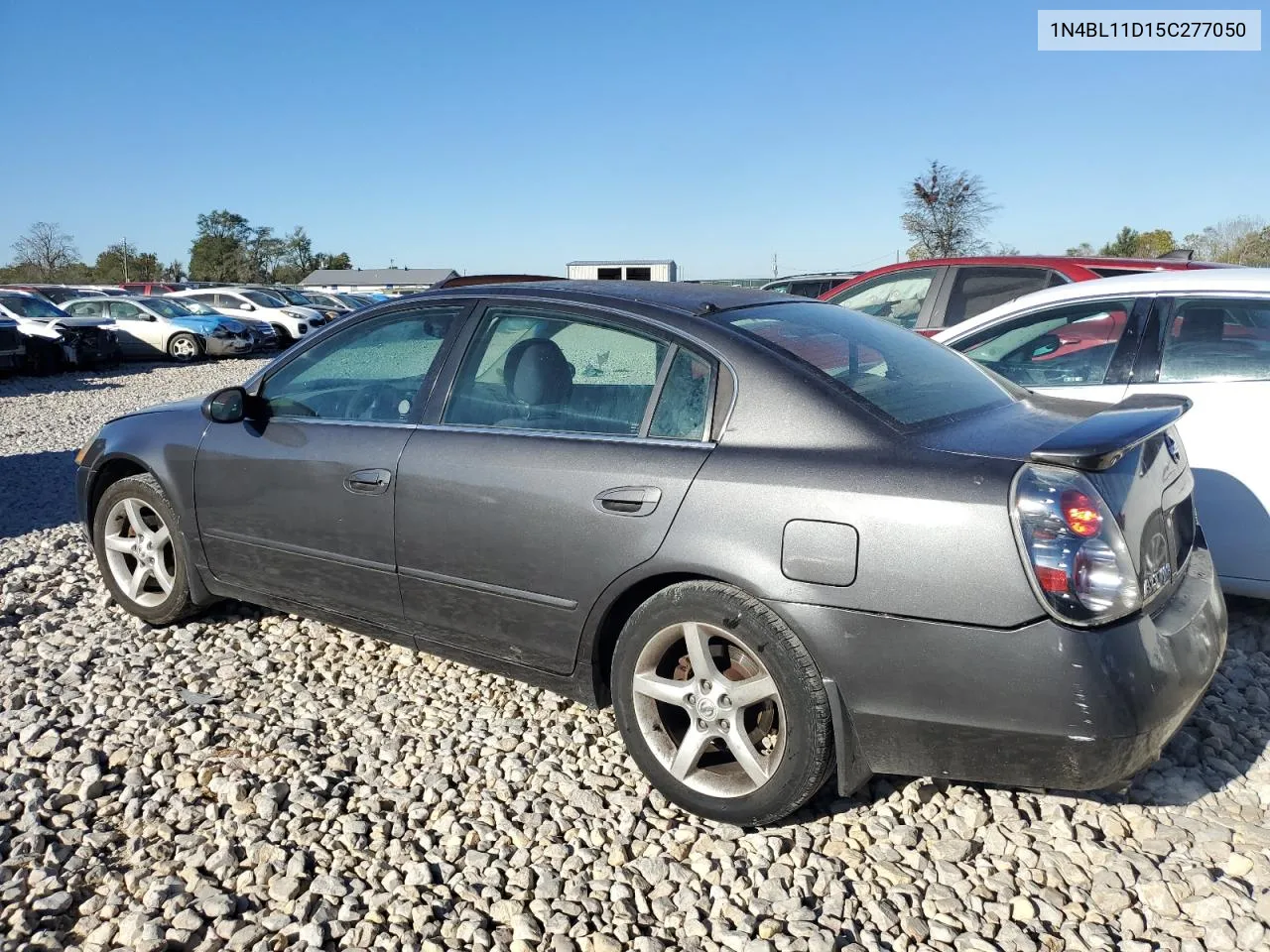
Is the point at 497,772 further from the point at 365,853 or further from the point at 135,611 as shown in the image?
the point at 135,611

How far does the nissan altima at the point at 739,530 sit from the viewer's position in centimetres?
236

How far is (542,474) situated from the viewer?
9.99 feet

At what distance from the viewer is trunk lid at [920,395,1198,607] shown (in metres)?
2.41

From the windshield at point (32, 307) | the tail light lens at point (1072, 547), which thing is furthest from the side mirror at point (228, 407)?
the windshield at point (32, 307)

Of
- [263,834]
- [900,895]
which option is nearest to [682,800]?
[900,895]

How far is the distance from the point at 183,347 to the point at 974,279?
63.8ft

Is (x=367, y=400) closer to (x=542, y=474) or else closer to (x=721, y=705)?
(x=542, y=474)

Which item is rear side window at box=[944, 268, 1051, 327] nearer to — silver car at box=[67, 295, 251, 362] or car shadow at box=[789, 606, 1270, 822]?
car shadow at box=[789, 606, 1270, 822]

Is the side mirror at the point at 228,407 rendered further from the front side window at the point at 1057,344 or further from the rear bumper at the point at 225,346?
the rear bumper at the point at 225,346

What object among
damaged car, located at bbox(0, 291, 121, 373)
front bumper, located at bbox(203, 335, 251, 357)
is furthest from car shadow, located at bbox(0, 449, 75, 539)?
front bumper, located at bbox(203, 335, 251, 357)

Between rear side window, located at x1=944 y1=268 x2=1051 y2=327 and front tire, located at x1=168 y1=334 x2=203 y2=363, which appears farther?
front tire, located at x1=168 y1=334 x2=203 y2=363

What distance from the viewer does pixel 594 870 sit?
2.65 m

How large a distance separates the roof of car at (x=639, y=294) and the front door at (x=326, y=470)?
0.68 feet

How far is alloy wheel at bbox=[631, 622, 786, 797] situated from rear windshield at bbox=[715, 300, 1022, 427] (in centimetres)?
82
